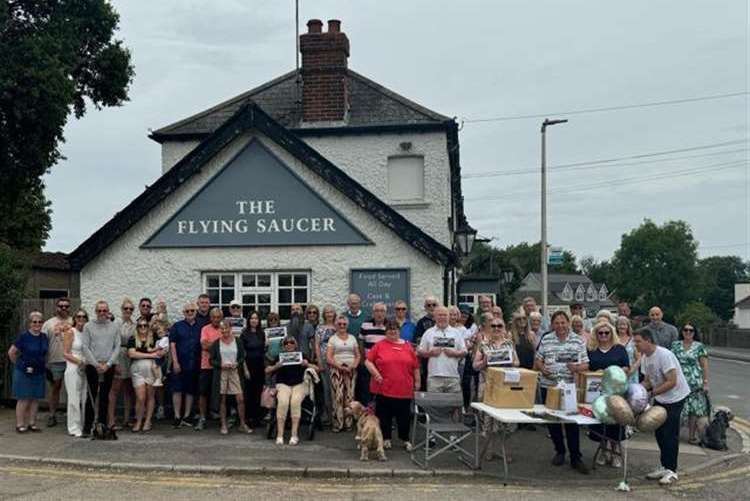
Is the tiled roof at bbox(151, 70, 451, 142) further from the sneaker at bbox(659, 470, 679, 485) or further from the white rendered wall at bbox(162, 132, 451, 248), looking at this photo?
the sneaker at bbox(659, 470, 679, 485)

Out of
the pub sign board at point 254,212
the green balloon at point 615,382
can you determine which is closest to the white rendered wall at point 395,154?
the pub sign board at point 254,212

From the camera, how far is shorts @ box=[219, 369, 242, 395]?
10094 mm

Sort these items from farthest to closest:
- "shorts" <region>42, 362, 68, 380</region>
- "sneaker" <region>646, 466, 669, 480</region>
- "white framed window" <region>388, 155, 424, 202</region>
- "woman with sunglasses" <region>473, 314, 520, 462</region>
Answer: "white framed window" <region>388, 155, 424, 202</region> < "shorts" <region>42, 362, 68, 380</region> < "woman with sunglasses" <region>473, 314, 520, 462</region> < "sneaker" <region>646, 466, 669, 480</region>

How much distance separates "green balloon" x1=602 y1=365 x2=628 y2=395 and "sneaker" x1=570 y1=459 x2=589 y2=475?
3.30ft

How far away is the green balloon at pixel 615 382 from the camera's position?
769 centimetres

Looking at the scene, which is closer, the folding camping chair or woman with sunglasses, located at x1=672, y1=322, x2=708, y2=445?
the folding camping chair

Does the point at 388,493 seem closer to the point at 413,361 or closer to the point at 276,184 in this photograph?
the point at 413,361

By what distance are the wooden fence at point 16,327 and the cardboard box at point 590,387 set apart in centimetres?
879

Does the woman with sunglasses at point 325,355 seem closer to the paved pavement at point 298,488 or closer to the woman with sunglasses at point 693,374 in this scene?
the paved pavement at point 298,488

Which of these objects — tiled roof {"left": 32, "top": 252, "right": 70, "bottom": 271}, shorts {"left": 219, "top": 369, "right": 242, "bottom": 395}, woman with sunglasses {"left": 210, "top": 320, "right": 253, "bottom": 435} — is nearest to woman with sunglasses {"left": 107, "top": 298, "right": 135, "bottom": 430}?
woman with sunglasses {"left": 210, "top": 320, "right": 253, "bottom": 435}

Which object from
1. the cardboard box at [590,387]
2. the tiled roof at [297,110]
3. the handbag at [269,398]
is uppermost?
the tiled roof at [297,110]

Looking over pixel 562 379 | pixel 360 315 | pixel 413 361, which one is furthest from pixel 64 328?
pixel 562 379

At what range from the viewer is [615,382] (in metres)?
7.70

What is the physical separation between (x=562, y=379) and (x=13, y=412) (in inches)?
354
